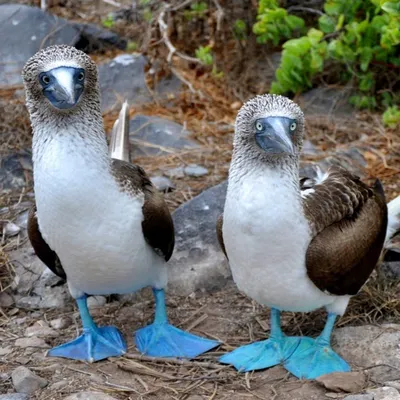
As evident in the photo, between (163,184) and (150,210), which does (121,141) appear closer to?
(163,184)

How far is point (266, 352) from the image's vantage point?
12.4 feet

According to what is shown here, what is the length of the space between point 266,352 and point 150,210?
36.7 inches

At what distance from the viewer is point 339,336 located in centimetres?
384

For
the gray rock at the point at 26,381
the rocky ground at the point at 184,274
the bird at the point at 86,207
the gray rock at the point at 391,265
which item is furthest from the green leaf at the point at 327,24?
the gray rock at the point at 26,381

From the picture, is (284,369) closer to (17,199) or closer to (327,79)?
(17,199)

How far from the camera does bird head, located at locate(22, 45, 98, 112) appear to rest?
3287 millimetres

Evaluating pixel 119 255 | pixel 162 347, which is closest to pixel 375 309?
pixel 162 347

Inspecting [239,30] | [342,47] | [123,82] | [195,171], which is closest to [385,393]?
[195,171]

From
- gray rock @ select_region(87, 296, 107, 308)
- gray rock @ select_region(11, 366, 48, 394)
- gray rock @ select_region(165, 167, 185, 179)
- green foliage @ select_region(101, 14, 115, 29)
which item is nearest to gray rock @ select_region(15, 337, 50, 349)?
gray rock @ select_region(11, 366, 48, 394)

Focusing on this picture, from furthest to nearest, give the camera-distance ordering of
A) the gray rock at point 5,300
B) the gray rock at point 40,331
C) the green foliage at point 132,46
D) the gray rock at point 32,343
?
the green foliage at point 132,46
the gray rock at point 5,300
the gray rock at point 40,331
the gray rock at point 32,343

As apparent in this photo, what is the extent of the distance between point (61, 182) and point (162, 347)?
109cm

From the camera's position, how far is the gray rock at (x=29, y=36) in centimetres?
724

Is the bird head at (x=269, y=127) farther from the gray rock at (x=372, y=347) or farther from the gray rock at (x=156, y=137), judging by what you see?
the gray rock at (x=156, y=137)

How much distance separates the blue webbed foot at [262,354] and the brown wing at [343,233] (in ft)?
1.49
